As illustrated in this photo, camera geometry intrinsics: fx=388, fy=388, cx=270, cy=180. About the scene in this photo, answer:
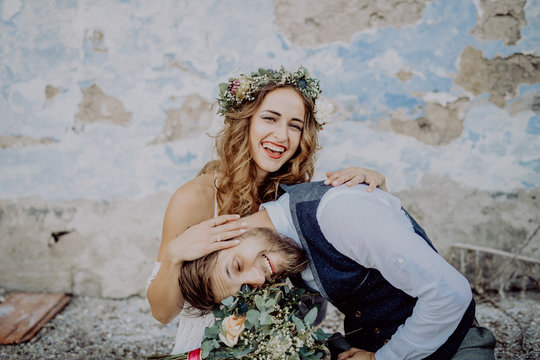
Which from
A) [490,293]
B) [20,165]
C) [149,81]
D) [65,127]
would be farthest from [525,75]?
[20,165]

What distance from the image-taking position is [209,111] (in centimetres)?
376

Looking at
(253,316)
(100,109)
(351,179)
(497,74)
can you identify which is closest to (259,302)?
(253,316)

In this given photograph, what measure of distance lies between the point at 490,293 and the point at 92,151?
4.04 metres

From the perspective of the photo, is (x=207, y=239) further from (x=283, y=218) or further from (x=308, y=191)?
(x=308, y=191)

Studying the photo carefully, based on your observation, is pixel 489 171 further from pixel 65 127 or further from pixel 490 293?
pixel 65 127

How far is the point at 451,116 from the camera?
360 centimetres

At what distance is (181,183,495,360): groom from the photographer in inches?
65.4

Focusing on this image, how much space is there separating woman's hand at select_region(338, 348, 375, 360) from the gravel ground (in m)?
1.25

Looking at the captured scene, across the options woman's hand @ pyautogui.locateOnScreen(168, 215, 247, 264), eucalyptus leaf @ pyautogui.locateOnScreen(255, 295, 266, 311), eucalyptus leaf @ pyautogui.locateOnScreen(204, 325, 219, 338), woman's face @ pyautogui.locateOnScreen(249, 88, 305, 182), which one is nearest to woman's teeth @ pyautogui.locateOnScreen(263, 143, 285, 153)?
woman's face @ pyautogui.locateOnScreen(249, 88, 305, 182)

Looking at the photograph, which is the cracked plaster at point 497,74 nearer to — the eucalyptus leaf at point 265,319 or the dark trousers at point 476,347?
the dark trousers at point 476,347

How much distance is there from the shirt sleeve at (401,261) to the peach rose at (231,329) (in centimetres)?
60

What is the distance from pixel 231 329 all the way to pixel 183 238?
0.60 m

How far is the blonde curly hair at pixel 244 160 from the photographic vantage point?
9.20 ft

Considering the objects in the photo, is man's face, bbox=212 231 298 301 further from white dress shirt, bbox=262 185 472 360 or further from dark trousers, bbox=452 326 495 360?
dark trousers, bbox=452 326 495 360
